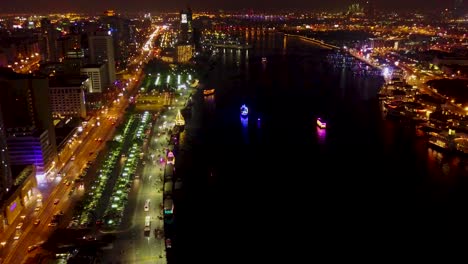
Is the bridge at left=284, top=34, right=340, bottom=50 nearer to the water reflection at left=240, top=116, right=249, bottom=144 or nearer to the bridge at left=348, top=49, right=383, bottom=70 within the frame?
the bridge at left=348, top=49, right=383, bottom=70

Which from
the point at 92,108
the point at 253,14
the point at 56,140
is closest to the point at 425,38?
the point at 92,108

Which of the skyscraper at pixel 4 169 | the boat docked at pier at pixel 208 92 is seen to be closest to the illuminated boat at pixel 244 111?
the boat docked at pier at pixel 208 92

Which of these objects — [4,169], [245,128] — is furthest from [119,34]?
[4,169]

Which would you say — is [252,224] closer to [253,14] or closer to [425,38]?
[425,38]

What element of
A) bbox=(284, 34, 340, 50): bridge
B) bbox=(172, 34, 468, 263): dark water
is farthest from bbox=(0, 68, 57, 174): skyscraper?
bbox=(284, 34, 340, 50): bridge

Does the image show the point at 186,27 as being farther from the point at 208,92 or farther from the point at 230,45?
the point at 208,92

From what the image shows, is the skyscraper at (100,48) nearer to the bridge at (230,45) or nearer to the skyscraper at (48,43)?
the skyscraper at (48,43)

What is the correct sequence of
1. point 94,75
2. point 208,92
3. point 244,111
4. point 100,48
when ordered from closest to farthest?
point 244,111
point 94,75
point 208,92
point 100,48
